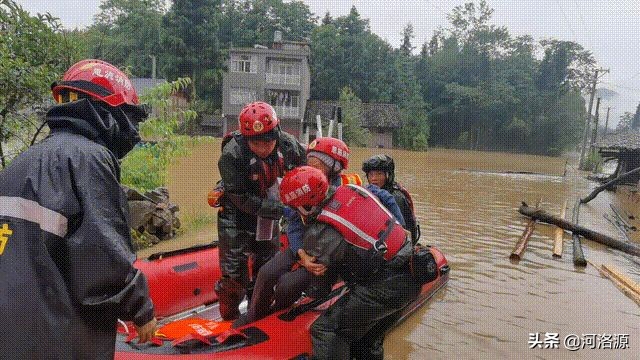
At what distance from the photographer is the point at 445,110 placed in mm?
47281

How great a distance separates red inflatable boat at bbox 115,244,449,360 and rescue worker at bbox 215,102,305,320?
397mm

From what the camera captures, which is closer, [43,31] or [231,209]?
[231,209]

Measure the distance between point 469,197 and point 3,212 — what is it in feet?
45.6

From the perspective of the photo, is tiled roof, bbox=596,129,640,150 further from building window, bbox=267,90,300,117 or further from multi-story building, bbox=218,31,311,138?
building window, bbox=267,90,300,117

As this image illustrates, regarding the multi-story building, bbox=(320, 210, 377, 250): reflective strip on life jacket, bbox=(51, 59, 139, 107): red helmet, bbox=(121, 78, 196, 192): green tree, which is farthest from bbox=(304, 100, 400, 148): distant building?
bbox=(51, 59, 139, 107): red helmet

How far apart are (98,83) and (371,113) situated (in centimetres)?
3713

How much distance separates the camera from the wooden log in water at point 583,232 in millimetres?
7928

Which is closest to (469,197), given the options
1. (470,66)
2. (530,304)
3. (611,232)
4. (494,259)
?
(611,232)

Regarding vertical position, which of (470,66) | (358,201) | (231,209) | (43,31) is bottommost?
(231,209)

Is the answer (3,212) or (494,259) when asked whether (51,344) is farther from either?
(494,259)

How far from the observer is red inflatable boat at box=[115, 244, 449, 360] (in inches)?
104

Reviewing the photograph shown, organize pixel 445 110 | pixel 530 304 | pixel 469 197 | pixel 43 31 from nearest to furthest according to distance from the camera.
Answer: pixel 43 31 < pixel 530 304 < pixel 469 197 < pixel 445 110

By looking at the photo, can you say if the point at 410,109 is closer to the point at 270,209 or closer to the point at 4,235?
the point at 270,209

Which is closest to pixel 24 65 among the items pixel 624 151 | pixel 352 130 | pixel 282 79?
pixel 624 151
